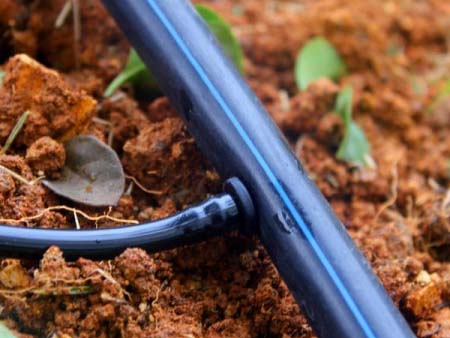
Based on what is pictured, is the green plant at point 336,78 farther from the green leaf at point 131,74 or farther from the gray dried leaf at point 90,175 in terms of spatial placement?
the gray dried leaf at point 90,175

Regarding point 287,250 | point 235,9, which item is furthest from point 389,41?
point 287,250

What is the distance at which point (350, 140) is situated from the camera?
159 cm

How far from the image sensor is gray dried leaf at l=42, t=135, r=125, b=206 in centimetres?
120

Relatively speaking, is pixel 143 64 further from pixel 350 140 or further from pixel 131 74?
pixel 350 140

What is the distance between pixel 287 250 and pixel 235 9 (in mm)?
1019

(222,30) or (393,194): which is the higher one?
(222,30)

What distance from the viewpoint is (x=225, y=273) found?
1.20m

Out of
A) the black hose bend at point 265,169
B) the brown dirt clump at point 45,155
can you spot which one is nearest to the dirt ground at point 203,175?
the brown dirt clump at point 45,155

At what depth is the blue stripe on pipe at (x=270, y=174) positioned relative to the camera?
1013 millimetres

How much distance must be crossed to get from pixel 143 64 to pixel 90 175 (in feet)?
0.85

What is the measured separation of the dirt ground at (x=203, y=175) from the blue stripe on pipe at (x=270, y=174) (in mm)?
141

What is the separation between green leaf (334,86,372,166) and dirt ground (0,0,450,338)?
0.07 ft

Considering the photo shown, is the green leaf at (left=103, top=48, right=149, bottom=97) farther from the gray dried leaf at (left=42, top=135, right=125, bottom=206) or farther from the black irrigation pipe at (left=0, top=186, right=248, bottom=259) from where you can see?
the black irrigation pipe at (left=0, top=186, right=248, bottom=259)

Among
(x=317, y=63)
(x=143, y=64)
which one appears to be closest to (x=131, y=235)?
(x=143, y=64)
